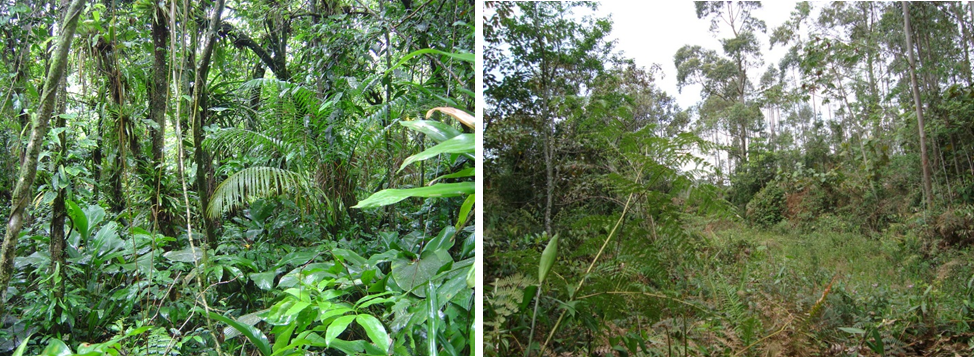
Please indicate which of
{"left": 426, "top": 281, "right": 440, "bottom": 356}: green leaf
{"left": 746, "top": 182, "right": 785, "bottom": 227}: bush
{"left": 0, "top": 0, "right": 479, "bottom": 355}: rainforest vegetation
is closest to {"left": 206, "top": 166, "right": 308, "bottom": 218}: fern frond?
{"left": 0, "top": 0, "right": 479, "bottom": 355}: rainforest vegetation

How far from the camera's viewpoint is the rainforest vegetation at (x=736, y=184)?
2.99 ft

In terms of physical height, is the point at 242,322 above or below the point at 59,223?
below

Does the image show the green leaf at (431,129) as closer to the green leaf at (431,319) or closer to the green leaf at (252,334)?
the green leaf at (431,319)

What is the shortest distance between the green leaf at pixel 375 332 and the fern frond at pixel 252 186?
12.6 inches

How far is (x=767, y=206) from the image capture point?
3.97 ft

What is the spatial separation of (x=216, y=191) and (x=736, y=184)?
44.7 inches

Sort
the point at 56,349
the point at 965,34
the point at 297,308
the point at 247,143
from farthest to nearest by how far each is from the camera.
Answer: the point at 965,34
the point at 247,143
the point at 297,308
the point at 56,349

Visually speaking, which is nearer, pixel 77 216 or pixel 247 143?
pixel 77 216

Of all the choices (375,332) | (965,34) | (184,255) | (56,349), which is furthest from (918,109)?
(56,349)

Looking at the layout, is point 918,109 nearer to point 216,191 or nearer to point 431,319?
point 431,319

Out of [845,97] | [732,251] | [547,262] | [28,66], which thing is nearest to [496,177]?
[547,262]

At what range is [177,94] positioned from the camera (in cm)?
71

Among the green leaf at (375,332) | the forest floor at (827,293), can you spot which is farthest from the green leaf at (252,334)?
the forest floor at (827,293)

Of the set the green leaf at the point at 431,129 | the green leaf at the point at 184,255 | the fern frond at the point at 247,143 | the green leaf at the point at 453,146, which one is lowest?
the green leaf at the point at 184,255
